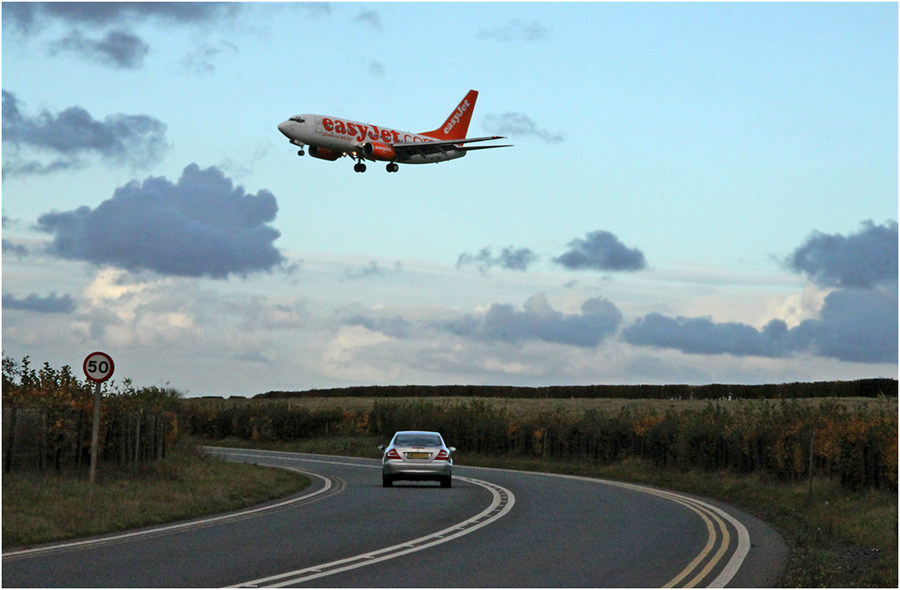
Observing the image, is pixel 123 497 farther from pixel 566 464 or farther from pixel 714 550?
pixel 566 464

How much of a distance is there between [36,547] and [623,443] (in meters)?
33.9

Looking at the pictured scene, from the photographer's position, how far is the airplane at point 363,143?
148 feet

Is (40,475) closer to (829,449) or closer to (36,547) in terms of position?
(36,547)

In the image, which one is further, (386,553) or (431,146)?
(431,146)

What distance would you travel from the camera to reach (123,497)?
73.4 feet

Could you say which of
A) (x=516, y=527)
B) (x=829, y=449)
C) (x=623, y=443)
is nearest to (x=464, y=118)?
(x=623, y=443)

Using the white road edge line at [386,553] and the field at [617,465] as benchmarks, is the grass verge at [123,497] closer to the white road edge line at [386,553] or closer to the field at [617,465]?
the field at [617,465]

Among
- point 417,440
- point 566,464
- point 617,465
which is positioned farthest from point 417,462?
point 566,464

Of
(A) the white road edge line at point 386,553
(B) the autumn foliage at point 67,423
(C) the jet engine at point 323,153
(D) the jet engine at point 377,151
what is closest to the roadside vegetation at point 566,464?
(B) the autumn foliage at point 67,423

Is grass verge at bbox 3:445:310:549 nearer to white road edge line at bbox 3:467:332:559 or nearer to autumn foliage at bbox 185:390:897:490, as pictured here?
white road edge line at bbox 3:467:332:559

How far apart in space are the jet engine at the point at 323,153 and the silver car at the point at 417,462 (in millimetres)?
19170

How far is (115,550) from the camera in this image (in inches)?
579

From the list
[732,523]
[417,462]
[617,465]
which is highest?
[417,462]

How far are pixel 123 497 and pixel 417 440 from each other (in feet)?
31.0
